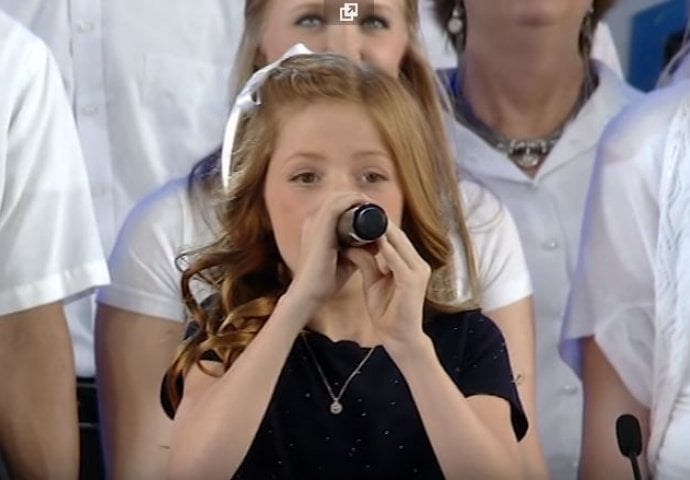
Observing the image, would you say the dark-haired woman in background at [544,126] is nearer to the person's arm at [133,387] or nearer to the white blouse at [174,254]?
the white blouse at [174,254]

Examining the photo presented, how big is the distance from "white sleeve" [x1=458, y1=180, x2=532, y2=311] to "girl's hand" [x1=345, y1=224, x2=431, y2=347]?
11 centimetres

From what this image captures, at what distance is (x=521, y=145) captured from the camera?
1.75 metres

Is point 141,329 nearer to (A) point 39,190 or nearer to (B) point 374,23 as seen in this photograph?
→ (A) point 39,190

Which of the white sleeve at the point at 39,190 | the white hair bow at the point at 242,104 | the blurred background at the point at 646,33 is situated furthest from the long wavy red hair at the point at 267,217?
the blurred background at the point at 646,33

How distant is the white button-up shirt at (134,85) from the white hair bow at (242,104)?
0.07 ft

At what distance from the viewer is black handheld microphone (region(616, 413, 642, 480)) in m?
1.67

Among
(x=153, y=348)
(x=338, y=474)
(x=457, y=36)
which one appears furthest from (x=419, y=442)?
(x=457, y=36)

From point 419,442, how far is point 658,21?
1.57ft

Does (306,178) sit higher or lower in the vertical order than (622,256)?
higher

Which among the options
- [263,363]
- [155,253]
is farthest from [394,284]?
[155,253]

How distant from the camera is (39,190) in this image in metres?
1.64

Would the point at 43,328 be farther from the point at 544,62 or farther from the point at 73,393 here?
the point at 544,62

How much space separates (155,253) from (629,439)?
1.51 ft

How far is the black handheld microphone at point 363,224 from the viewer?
4.97ft
